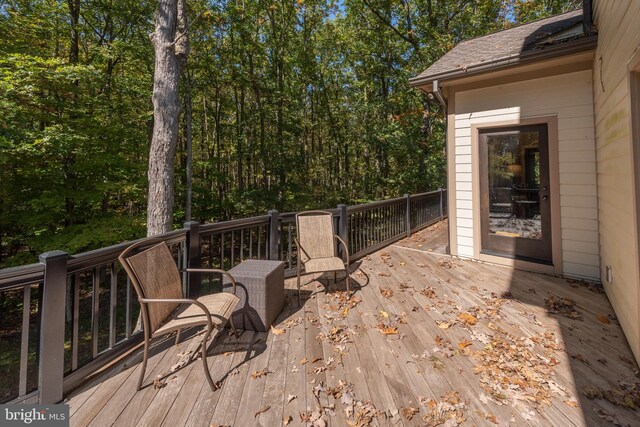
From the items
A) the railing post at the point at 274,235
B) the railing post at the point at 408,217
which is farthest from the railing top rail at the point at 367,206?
the railing post at the point at 274,235

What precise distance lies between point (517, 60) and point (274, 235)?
4.23 m

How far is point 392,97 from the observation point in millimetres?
12172

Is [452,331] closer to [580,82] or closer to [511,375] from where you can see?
[511,375]

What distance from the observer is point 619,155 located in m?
2.61

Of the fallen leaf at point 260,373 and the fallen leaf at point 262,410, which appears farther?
the fallen leaf at point 260,373

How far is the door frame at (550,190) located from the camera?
13.5 ft

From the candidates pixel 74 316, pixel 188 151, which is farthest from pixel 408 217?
pixel 188 151

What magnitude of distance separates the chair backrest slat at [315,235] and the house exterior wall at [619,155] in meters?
2.90

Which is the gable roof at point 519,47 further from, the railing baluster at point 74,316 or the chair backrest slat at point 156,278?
the railing baluster at point 74,316

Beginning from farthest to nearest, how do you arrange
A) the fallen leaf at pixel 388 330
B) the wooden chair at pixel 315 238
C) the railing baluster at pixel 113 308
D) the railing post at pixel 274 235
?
the railing post at pixel 274 235 < the wooden chair at pixel 315 238 < the fallen leaf at pixel 388 330 < the railing baluster at pixel 113 308

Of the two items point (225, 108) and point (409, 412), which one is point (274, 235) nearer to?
point (409, 412)

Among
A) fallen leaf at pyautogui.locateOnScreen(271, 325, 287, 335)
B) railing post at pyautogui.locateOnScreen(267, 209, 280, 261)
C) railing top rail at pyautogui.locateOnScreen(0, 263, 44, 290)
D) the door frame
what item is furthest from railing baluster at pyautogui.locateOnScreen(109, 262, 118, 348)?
the door frame

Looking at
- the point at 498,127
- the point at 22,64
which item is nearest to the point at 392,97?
the point at 498,127

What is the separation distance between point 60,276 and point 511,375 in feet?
10.9
